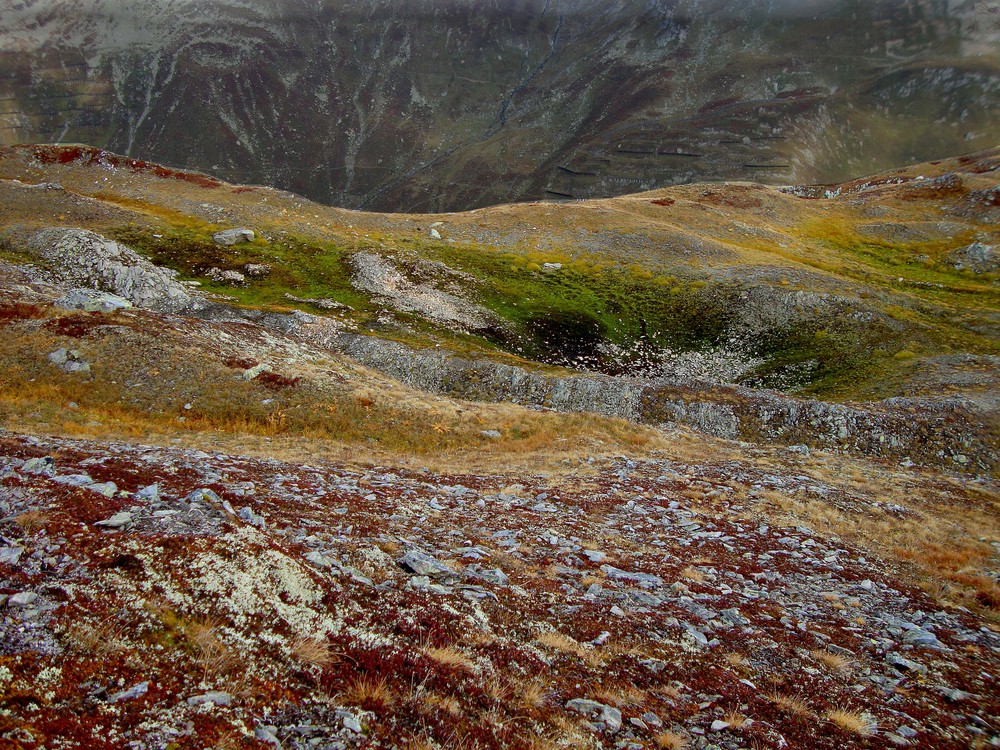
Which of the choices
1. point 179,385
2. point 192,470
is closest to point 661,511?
point 192,470

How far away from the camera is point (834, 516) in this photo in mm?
18016

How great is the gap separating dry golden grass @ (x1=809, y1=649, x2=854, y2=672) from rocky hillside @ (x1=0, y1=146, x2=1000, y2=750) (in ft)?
0.50

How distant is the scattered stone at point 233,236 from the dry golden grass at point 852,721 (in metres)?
56.4

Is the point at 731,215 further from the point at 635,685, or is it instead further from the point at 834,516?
the point at 635,685

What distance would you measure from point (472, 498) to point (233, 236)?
1871 inches

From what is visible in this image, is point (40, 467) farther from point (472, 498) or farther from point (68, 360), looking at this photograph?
point (68, 360)

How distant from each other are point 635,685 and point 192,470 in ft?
37.8

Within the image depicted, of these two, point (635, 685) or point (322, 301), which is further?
point (322, 301)

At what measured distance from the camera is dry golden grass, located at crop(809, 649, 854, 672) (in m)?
9.43

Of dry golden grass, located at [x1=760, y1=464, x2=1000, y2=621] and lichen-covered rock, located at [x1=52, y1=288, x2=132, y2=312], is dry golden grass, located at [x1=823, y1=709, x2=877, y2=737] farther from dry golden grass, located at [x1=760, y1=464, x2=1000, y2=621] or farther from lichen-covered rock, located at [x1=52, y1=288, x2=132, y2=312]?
lichen-covered rock, located at [x1=52, y1=288, x2=132, y2=312]

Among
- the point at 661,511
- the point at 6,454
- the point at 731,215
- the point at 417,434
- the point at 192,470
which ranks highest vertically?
the point at 731,215

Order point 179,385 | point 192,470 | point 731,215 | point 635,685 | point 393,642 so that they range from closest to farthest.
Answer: point 393,642
point 635,685
point 192,470
point 179,385
point 731,215

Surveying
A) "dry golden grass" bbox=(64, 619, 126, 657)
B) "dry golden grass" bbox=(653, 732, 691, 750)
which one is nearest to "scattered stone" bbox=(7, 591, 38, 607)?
"dry golden grass" bbox=(64, 619, 126, 657)

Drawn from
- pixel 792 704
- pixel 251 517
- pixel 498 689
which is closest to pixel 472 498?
pixel 251 517
